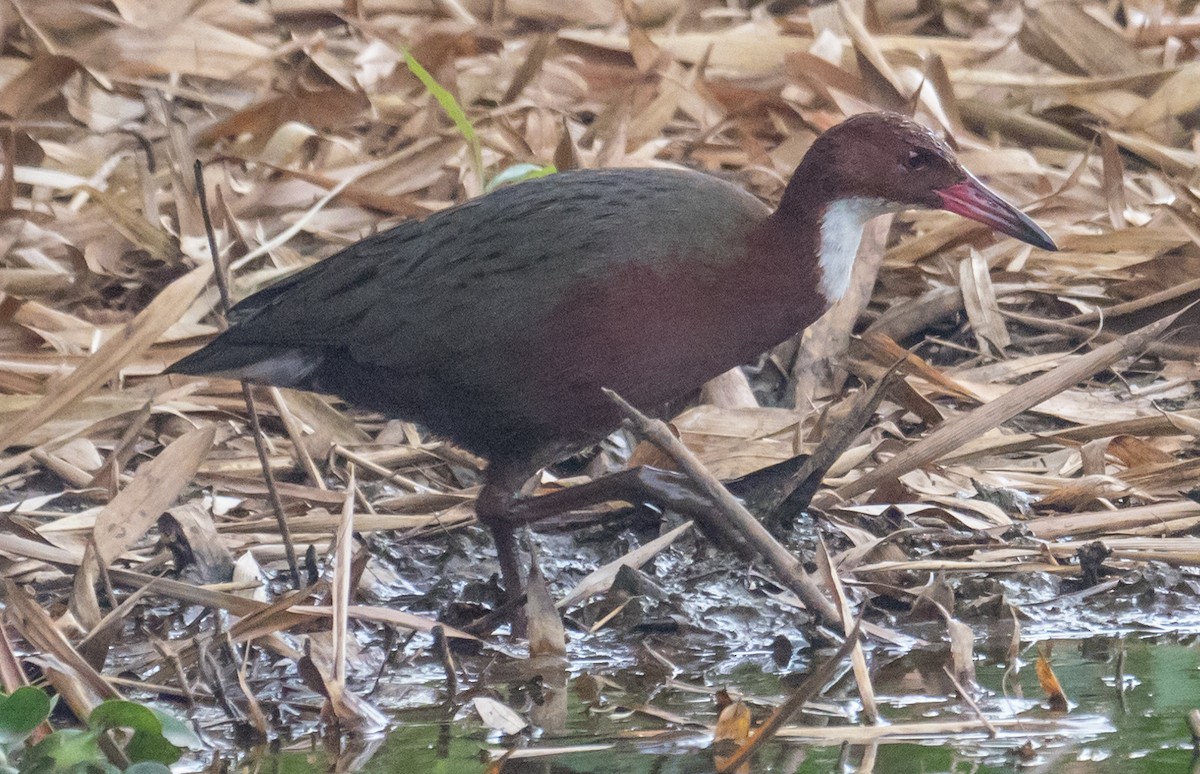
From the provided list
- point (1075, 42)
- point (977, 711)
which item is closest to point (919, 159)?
point (977, 711)

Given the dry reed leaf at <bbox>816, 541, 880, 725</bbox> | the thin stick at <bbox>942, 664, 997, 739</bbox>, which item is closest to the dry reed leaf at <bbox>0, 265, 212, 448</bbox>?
the dry reed leaf at <bbox>816, 541, 880, 725</bbox>

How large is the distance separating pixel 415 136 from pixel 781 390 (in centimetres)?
169

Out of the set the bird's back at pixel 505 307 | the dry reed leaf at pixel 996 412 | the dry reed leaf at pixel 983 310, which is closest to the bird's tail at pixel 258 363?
the bird's back at pixel 505 307

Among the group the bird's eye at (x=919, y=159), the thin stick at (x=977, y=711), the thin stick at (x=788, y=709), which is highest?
the bird's eye at (x=919, y=159)

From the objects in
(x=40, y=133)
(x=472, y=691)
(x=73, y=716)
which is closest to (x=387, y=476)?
(x=472, y=691)

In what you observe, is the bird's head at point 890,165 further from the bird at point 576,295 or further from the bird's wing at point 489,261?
the bird's wing at point 489,261

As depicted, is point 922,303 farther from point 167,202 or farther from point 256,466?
point 167,202

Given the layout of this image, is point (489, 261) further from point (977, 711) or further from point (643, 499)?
point (977, 711)

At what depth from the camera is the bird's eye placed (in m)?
3.51

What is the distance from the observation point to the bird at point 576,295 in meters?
3.37

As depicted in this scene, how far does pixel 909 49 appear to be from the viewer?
6020 millimetres

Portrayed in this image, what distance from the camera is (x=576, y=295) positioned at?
3.38 metres

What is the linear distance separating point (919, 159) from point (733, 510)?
107 centimetres

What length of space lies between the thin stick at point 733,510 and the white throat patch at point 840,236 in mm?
734
